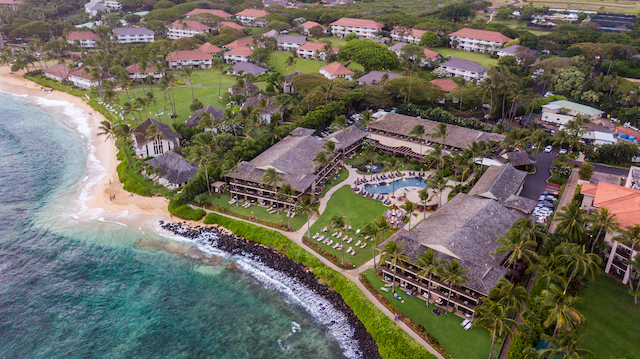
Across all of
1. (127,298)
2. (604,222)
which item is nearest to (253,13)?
(127,298)

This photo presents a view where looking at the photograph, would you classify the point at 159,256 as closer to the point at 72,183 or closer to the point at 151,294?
the point at 151,294

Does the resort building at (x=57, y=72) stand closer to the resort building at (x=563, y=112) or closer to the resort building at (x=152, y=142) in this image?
the resort building at (x=152, y=142)

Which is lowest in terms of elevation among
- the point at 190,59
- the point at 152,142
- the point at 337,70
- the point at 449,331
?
the point at 449,331

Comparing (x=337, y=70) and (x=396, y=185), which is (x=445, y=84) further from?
(x=396, y=185)

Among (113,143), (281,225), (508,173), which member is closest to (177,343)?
(281,225)

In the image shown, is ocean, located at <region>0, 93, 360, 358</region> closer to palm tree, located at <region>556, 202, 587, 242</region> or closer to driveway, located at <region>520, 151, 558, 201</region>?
palm tree, located at <region>556, 202, 587, 242</region>

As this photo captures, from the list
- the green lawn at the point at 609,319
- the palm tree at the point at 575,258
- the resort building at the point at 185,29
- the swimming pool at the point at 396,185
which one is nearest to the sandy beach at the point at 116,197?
the swimming pool at the point at 396,185
